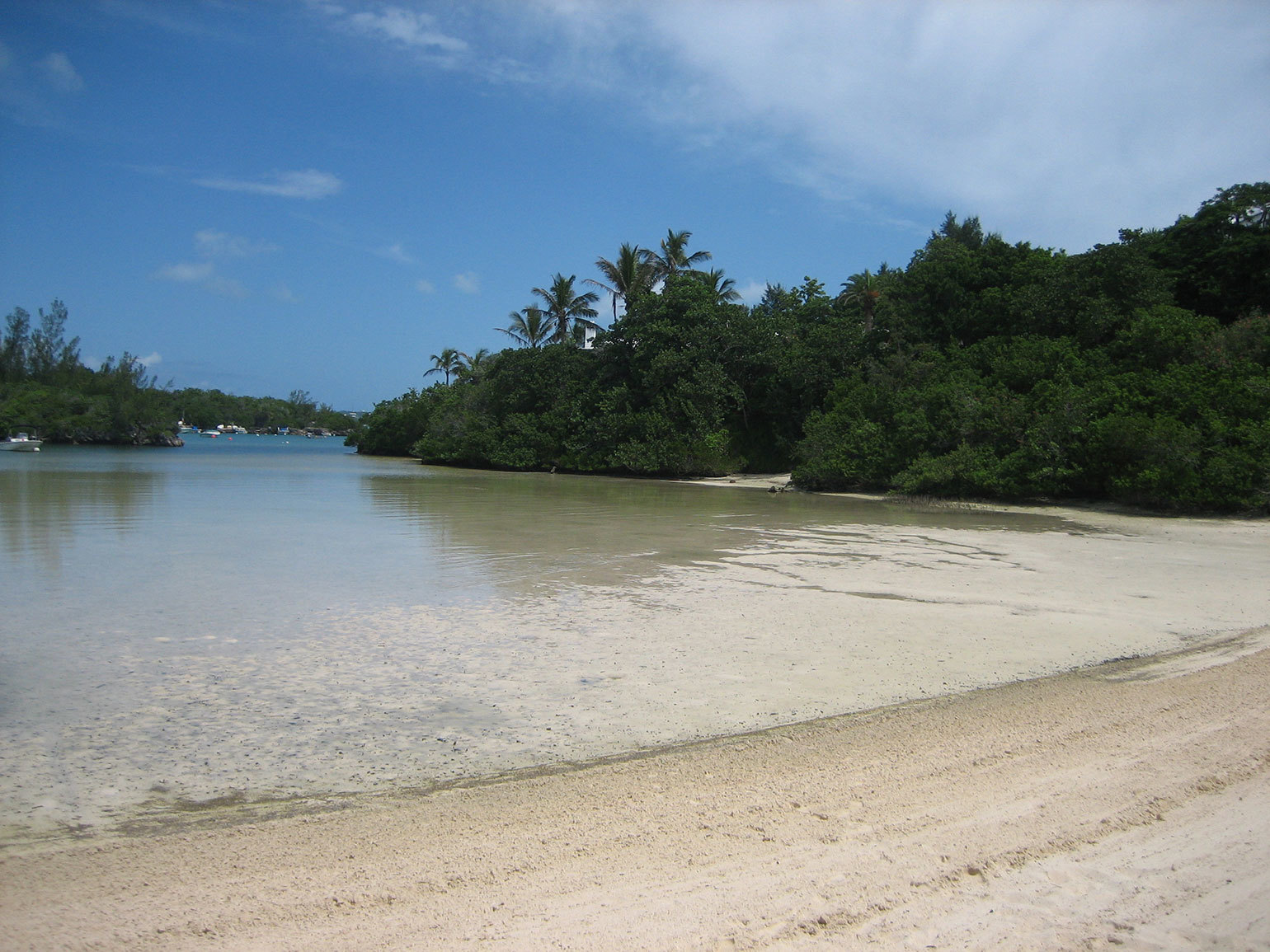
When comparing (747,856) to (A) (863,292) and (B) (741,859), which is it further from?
Answer: (A) (863,292)

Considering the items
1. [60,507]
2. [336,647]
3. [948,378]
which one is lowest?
[336,647]

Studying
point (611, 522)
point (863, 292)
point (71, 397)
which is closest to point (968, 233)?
point (863, 292)

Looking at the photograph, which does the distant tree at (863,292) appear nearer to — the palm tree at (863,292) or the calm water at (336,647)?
the palm tree at (863,292)

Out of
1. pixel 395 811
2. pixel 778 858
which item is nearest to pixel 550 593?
pixel 395 811

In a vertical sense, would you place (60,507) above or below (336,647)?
above

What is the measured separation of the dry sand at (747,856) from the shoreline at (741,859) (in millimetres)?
12

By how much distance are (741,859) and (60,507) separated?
19.3 metres

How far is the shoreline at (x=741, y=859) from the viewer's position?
287cm

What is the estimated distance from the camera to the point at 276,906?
298 cm

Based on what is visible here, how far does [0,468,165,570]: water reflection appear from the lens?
500 inches

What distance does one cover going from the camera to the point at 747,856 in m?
3.37

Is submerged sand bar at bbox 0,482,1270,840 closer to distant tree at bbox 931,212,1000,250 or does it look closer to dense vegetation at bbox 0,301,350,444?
distant tree at bbox 931,212,1000,250

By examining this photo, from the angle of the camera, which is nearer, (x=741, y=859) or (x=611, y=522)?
(x=741, y=859)

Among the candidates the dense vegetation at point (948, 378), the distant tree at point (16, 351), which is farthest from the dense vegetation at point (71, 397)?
the dense vegetation at point (948, 378)
